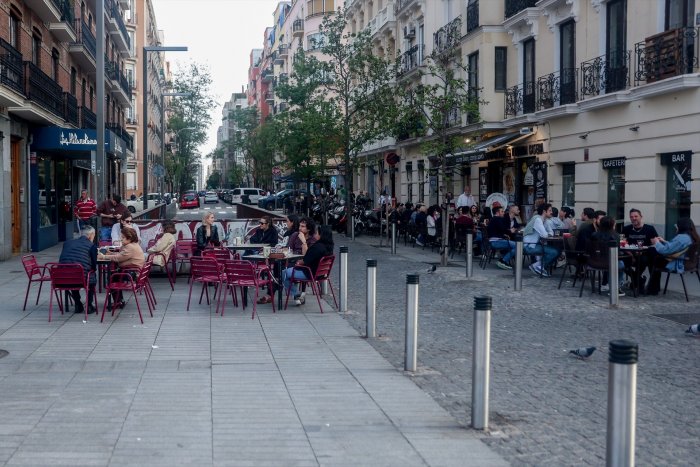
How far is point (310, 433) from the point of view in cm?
613

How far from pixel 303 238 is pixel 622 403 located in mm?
10237

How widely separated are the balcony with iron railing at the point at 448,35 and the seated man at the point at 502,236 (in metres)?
13.1

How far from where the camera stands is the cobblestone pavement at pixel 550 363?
6.11m

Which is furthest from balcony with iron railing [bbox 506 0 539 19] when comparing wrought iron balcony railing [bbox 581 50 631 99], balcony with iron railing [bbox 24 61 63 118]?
balcony with iron railing [bbox 24 61 63 118]

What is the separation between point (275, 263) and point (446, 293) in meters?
3.36

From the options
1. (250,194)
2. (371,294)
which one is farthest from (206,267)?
(250,194)

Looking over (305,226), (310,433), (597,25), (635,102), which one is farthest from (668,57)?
(310,433)

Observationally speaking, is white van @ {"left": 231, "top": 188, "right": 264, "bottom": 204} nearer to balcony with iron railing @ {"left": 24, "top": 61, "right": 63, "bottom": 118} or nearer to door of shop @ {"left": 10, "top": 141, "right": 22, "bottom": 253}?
balcony with iron railing @ {"left": 24, "top": 61, "right": 63, "bottom": 118}

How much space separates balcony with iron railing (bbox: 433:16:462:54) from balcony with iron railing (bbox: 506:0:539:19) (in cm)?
291

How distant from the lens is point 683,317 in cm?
1206

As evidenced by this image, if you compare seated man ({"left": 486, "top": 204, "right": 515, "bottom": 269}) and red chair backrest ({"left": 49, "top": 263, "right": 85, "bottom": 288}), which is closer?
red chair backrest ({"left": 49, "top": 263, "right": 85, "bottom": 288})

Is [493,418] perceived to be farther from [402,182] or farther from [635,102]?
[402,182]

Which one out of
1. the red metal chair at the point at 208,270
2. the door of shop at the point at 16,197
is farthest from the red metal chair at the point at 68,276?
the door of shop at the point at 16,197

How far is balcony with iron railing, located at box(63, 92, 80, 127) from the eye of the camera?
1104 inches
